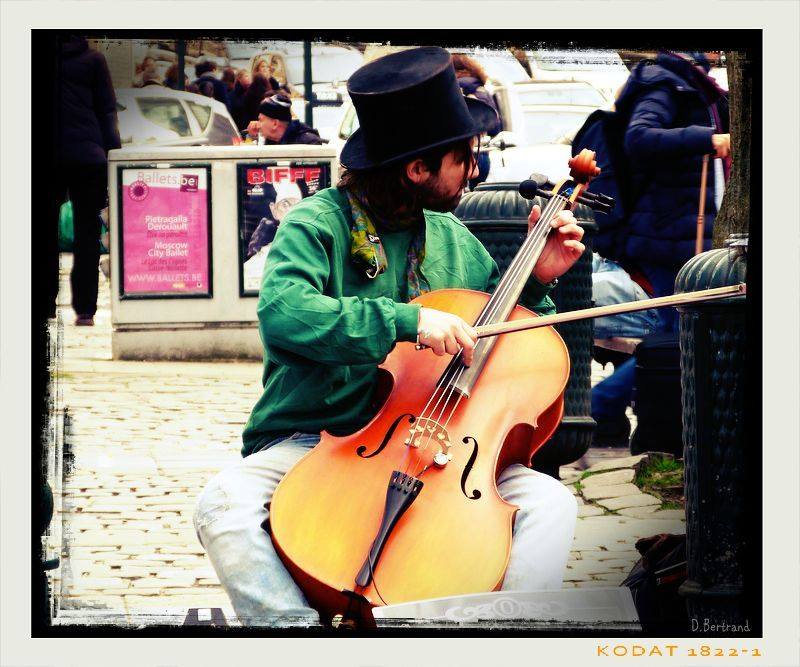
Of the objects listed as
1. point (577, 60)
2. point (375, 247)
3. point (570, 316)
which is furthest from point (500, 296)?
point (577, 60)

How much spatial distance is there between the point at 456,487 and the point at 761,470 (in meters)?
0.94

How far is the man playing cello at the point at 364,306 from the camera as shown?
9.82 ft

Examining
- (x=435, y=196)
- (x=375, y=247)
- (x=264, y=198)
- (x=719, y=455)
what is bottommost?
(x=719, y=455)

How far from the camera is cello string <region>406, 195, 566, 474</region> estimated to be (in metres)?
3.09

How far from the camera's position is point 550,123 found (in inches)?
151

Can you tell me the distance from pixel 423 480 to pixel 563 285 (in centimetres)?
161

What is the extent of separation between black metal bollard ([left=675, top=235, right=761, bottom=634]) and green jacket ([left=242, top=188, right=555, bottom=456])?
1.43 feet

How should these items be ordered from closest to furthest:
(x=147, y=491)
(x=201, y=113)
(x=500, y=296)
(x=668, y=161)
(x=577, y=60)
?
(x=500, y=296), (x=577, y=60), (x=201, y=113), (x=668, y=161), (x=147, y=491)

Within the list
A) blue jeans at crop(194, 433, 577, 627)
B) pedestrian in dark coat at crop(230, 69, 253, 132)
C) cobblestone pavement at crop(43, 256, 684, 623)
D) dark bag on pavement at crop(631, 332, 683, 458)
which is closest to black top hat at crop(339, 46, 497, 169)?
pedestrian in dark coat at crop(230, 69, 253, 132)

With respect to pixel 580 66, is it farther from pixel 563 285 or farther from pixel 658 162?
pixel 563 285

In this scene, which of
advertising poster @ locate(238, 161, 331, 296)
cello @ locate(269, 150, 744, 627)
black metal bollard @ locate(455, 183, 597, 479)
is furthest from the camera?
advertising poster @ locate(238, 161, 331, 296)

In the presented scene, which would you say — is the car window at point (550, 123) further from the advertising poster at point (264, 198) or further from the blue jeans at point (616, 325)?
the advertising poster at point (264, 198)

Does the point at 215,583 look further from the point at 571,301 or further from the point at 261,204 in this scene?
the point at 261,204

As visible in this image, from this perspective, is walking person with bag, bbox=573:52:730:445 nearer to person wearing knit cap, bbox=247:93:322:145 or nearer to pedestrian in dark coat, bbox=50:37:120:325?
person wearing knit cap, bbox=247:93:322:145
